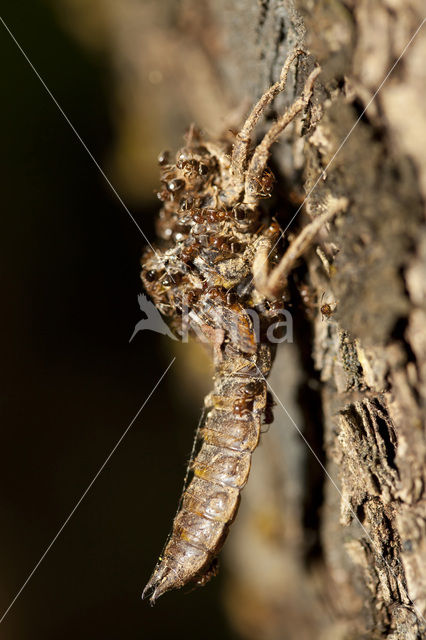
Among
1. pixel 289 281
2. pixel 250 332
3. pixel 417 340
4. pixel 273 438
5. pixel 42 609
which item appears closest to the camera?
pixel 417 340

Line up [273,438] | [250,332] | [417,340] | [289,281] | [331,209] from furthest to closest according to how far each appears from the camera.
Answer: [273,438], [289,281], [250,332], [331,209], [417,340]

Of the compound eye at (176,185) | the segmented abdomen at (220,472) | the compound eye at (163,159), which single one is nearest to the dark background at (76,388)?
the compound eye at (163,159)

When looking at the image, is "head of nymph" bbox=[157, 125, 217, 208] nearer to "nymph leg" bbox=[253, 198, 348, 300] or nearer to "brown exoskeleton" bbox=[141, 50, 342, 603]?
"brown exoskeleton" bbox=[141, 50, 342, 603]

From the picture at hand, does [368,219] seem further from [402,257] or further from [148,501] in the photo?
[148,501]

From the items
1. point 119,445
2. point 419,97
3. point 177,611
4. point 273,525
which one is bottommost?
point 177,611

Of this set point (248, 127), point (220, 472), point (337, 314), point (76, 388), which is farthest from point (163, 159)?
point (76, 388)

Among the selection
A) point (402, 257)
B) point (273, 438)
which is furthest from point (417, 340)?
point (273, 438)

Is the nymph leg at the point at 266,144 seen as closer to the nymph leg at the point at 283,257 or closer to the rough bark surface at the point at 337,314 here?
the rough bark surface at the point at 337,314

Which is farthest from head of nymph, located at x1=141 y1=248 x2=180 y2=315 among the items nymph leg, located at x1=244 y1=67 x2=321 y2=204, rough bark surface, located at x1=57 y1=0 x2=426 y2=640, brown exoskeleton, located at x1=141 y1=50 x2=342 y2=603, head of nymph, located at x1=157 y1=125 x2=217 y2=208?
rough bark surface, located at x1=57 y1=0 x2=426 y2=640
